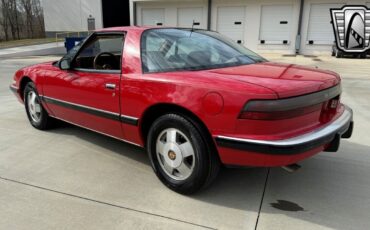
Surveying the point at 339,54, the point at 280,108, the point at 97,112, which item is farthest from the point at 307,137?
the point at 339,54

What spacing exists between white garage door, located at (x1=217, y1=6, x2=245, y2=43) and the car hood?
1971 cm

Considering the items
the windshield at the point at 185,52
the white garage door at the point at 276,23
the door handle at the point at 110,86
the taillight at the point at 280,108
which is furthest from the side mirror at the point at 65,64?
the white garage door at the point at 276,23

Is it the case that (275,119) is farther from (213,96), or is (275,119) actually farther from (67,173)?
(67,173)

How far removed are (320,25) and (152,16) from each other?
38.6 ft

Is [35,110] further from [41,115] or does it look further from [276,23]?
[276,23]

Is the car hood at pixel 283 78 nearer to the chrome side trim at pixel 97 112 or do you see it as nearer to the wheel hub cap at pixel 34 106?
the chrome side trim at pixel 97 112

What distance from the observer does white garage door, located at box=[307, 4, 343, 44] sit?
20297 millimetres

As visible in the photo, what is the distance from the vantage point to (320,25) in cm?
2061

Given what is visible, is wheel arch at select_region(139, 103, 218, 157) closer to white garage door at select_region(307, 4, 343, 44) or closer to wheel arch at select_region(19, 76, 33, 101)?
wheel arch at select_region(19, 76, 33, 101)

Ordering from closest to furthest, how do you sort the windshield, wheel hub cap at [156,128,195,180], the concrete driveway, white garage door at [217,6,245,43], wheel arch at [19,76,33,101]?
Result: the concrete driveway < wheel hub cap at [156,128,195,180] < the windshield < wheel arch at [19,76,33,101] < white garage door at [217,6,245,43]

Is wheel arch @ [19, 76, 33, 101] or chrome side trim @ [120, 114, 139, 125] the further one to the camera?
wheel arch @ [19, 76, 33, 101]

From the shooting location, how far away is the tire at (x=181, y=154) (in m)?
2.79

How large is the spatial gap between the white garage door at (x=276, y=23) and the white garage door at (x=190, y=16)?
4.16m

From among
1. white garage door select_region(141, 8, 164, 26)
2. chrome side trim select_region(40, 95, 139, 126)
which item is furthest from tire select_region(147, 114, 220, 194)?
white garage door select_region(141, 8, 164, 26)
